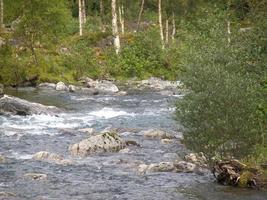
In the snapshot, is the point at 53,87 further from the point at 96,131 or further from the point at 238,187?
the point at 238,187

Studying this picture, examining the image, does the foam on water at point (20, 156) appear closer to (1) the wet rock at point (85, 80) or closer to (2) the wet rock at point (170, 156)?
(2) the wet rock at point (170, 156)

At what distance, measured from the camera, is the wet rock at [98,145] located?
1769 centimetres

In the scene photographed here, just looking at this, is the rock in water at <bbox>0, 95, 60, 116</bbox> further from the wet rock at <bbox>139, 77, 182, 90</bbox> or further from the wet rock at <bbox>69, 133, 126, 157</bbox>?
the wet rock at <bbox>139, 77, 182, 90</bbox>

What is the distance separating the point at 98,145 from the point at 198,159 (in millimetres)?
3933

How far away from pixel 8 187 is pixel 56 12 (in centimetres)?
3122

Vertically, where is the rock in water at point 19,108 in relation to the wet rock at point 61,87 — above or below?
above

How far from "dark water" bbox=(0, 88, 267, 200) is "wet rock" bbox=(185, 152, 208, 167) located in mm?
622

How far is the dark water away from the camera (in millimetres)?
13125

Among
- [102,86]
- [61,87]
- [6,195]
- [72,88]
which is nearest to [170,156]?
[6,195]

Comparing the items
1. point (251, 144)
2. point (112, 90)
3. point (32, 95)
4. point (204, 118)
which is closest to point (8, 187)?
point (204, 118)

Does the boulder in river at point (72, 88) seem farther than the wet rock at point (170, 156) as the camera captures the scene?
Yes

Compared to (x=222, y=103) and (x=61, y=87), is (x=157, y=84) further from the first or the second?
(x=222, y=103)

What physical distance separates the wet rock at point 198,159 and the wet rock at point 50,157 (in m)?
3.65

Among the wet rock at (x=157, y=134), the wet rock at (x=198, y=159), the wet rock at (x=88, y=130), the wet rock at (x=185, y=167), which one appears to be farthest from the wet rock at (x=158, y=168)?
the wet rock at (x=88, y=130)
